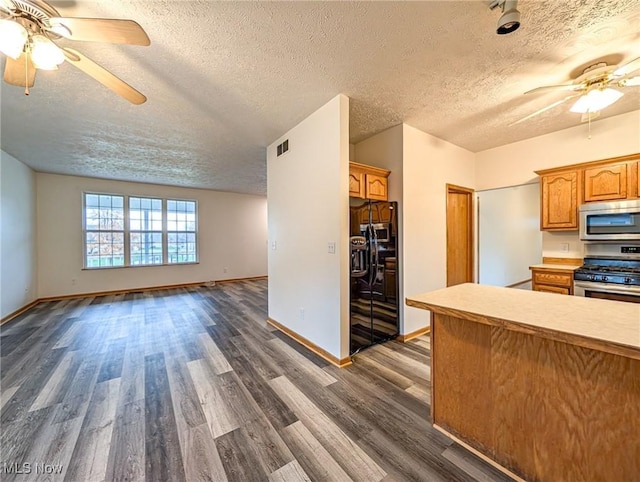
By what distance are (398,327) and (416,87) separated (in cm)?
275

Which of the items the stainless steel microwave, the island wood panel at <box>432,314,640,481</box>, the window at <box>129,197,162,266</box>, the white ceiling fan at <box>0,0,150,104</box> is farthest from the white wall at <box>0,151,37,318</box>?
the stainless steel microwave

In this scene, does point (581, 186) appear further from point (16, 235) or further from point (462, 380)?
point (16, 235)

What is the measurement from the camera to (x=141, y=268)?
6270 mm

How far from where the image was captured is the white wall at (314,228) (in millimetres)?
2510

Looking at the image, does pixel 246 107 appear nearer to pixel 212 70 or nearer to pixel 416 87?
pixel 212 70

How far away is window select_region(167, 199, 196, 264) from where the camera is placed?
6680 millimetres

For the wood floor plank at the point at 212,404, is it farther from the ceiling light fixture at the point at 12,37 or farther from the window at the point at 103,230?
the window at the point at 103,230

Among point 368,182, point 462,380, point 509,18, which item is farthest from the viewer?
point 368,182

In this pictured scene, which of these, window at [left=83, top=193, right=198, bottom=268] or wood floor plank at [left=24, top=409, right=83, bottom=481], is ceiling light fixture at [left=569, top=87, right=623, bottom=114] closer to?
wood floor plank at [left=24, top=409, right=83, bottom=481]

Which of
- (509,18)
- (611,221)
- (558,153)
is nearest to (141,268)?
(509,18)

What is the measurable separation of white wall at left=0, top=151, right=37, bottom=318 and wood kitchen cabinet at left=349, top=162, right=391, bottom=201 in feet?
17.9

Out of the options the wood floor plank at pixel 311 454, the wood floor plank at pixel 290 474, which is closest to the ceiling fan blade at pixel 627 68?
the wood floor plank at pixel 311 454

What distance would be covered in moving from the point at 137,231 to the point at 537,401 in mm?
7704

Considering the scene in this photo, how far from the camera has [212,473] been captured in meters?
1.36
